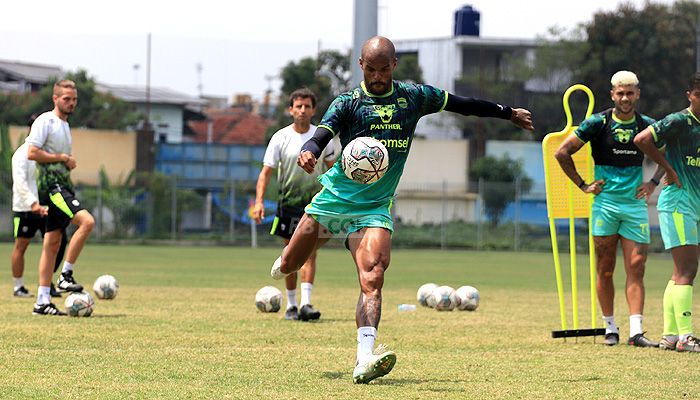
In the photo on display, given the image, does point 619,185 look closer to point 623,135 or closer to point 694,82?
point 623,135

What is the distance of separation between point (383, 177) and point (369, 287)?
0.81 meters

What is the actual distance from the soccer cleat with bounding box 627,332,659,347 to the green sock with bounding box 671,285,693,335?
0.32 m

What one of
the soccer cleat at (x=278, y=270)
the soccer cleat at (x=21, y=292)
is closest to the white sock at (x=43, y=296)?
the soccer cleat at (x=21, y=292)

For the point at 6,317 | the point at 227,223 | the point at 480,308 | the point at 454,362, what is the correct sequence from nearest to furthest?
1. the point at 454,362
2. the point at 6,317
3. the point at 480,308
4. the point at 227,223

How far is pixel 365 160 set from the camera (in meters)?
8.28

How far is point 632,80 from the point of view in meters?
11.1

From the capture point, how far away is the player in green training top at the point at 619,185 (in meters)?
11.1

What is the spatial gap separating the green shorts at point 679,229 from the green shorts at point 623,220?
1.09ft

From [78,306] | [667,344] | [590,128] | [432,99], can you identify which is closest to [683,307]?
[667,344]

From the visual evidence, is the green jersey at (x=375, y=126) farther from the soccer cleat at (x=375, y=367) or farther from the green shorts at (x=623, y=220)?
the green shorts at (x=623, y=220)

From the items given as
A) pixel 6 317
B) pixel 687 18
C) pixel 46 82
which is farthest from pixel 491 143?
pixel 6 317

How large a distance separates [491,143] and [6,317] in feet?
146

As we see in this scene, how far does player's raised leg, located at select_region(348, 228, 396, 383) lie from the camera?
8.23 m

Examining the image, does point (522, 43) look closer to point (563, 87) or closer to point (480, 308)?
point (563, 87)
